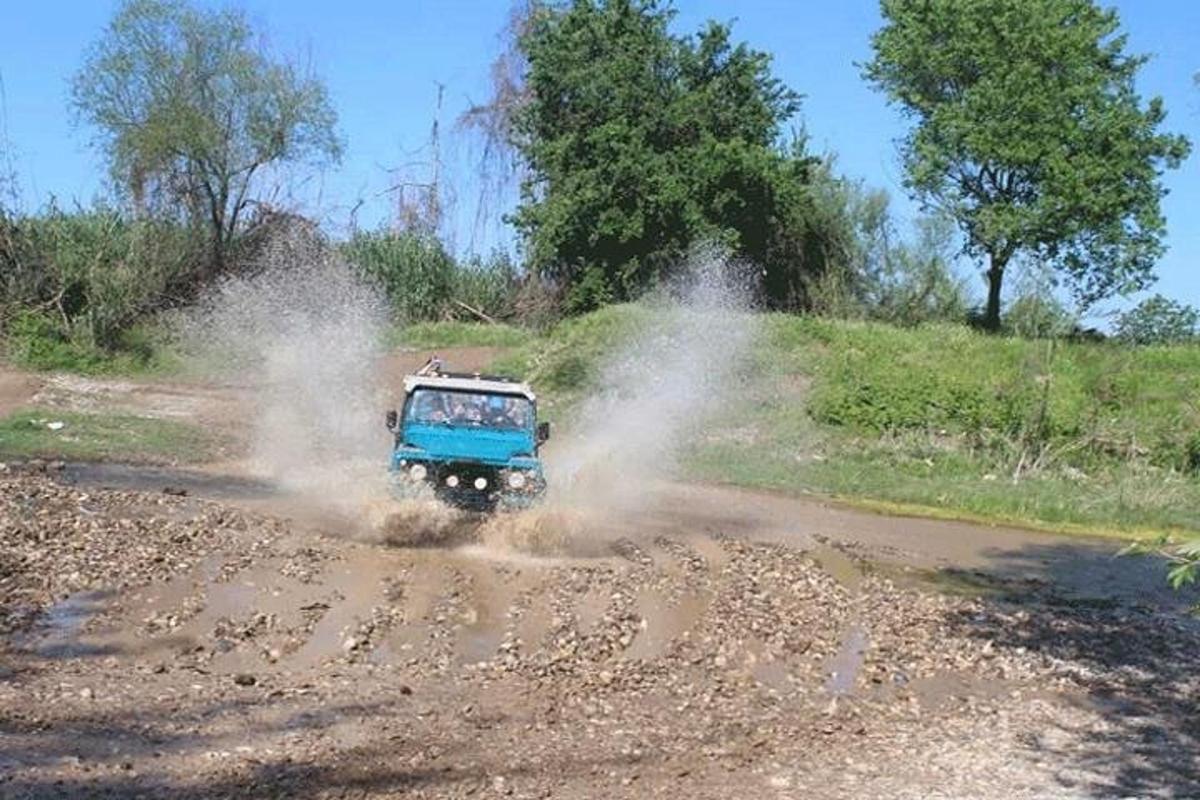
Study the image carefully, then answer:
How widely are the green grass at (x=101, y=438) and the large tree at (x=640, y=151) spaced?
1644 centimetres

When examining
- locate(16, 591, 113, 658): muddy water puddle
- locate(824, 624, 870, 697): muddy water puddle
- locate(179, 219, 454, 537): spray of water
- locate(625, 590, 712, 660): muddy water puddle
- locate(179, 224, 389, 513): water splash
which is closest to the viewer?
locate(16, 591, 113, 658): muddy water puddle

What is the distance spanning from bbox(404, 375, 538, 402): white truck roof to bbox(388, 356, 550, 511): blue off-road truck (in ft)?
0.04

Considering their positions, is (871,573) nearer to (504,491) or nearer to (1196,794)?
(504,491)

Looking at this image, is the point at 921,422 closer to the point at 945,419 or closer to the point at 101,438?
the point at 945,419

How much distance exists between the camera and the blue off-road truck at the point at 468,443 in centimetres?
1614

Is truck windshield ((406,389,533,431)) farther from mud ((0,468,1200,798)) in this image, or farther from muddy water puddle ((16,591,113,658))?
muddy water puddle ((16,591,113,658))

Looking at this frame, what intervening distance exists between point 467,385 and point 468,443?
124 centimetres

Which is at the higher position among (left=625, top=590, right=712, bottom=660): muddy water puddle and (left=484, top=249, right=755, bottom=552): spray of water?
(left=484, top=249, right=755, bottom=552): spray of water

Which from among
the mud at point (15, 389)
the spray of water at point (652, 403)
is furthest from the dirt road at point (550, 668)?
Result: the mud at point (15, 389)

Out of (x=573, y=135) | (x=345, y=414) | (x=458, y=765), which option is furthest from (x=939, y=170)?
(x=458, y=765)

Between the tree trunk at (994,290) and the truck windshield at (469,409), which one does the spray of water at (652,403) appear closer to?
the truck windshield at (469,409)

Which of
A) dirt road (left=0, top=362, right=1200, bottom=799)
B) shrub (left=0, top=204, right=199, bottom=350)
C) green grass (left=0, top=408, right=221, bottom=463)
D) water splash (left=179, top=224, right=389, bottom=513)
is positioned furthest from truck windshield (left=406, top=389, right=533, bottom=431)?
shrub (left=0, top=204, right=199, bottom=350)

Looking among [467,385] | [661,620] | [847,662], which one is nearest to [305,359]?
[467,385]

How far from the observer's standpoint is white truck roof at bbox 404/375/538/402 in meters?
17.3
